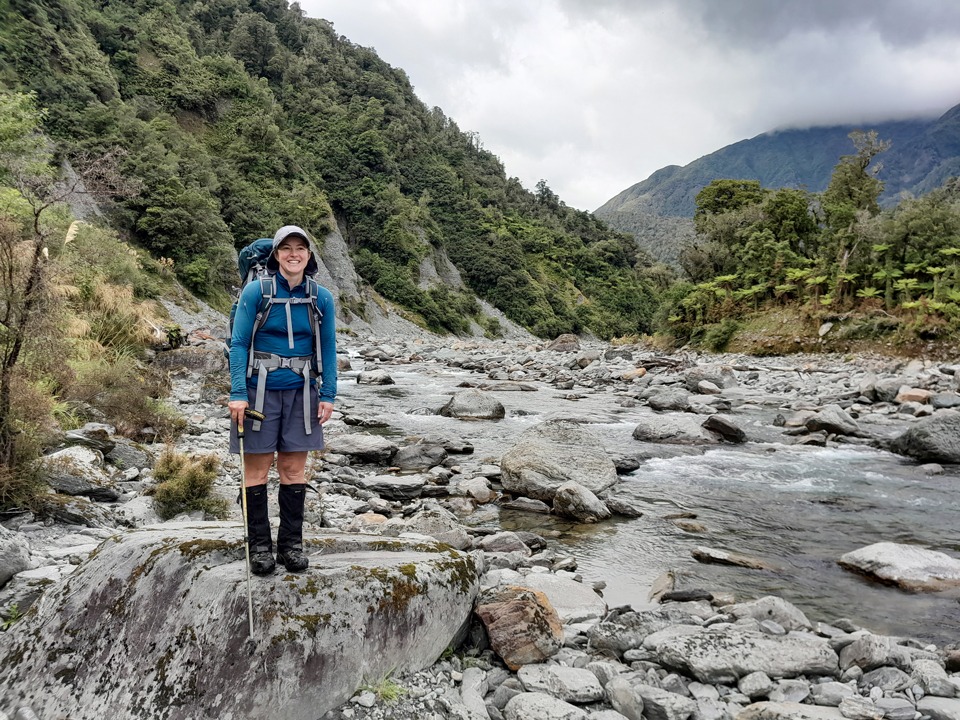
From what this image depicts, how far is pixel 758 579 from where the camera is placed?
21.0ft

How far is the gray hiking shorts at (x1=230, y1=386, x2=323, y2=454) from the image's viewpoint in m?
3.48

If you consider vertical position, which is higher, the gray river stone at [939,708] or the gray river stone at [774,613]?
the gray river stone at [939,708]

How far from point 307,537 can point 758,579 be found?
5.08 metres

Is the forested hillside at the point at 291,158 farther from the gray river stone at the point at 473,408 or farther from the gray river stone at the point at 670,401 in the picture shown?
the gray river stone at the point at 670,401

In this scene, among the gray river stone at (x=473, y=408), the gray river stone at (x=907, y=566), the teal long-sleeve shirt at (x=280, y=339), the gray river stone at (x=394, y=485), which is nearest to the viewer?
the teal long-sleeve shirt at (x=280, y=339)

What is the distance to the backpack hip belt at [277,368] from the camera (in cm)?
348

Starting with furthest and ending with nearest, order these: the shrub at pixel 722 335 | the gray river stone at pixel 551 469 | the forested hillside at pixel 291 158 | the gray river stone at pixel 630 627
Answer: the forested hillside at pixel 291 158, the shrub at pixel 722 335, the gray river stone at pixel 551 469, the gray river stone at pixel 630 627

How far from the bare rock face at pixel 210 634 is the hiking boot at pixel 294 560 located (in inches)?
2.1

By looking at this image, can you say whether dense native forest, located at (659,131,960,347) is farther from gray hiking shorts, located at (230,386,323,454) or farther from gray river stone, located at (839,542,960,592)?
gray hiking shorts, located at (230,386,323,454)

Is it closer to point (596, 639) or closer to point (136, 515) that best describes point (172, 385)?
point (136, 515)

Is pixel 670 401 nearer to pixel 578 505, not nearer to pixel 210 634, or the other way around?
pixel 578 505

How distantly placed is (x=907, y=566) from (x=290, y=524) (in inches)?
260

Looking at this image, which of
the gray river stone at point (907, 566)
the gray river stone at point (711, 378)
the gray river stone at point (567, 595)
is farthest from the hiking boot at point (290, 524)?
the gray river stone at point (711, 378)

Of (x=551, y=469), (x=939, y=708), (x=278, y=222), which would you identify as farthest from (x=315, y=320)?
A: (x=278, y=222)
